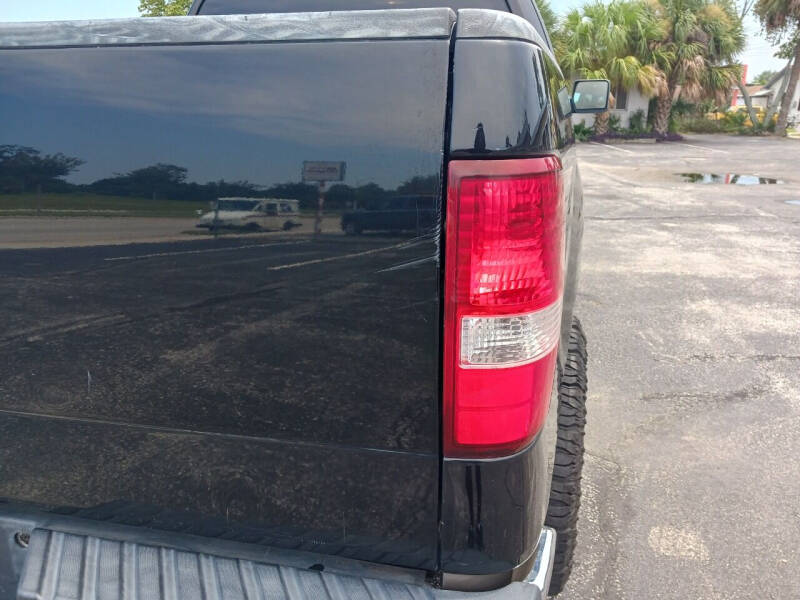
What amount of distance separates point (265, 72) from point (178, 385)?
712mm

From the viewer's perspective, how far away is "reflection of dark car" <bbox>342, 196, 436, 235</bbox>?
1.26m

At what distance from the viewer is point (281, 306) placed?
1.36m

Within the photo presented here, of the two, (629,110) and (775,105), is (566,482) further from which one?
(775,105)

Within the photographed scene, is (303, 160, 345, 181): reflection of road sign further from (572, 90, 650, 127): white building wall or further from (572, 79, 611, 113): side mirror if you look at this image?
(572, 90, 650, 127): white building wall

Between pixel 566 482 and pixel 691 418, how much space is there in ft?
6.25

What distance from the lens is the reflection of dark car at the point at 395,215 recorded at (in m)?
1.26

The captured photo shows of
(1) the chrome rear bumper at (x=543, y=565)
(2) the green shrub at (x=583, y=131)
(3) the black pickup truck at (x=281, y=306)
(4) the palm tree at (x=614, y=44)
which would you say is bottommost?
(1) the chrome rear bumper at (x=543, y=565)

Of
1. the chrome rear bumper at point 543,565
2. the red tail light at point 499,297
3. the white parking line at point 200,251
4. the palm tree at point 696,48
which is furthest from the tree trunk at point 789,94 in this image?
the white parking line at point 200,251

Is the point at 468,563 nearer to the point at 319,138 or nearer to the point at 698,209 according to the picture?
the point at 319,138

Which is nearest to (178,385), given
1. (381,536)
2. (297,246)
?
(297,246)

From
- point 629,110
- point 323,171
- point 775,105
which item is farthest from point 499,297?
point 775,105

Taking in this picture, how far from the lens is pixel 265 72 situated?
1288mm

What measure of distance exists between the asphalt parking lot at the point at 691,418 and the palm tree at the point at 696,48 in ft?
77.9

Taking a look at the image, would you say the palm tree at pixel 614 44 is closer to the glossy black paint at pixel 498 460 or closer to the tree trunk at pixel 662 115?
the tree trunk at pixel 662 115
